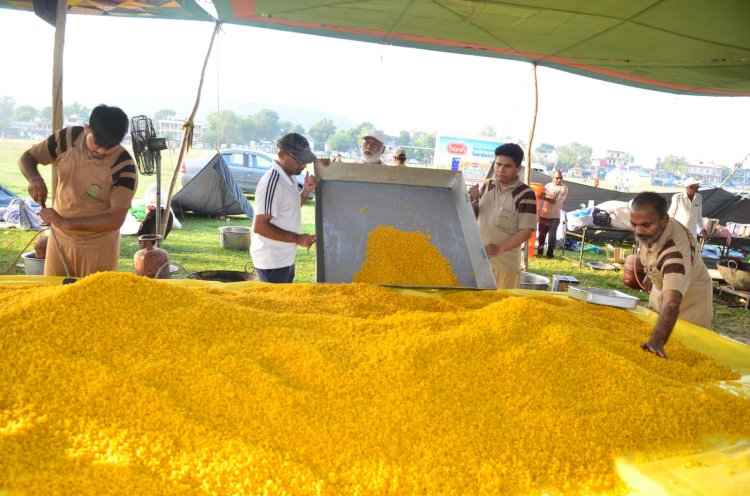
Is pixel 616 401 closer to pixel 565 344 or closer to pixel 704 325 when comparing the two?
pixel 565 344

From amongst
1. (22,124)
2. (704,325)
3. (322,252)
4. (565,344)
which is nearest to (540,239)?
(704,325)

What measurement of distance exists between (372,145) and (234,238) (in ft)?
10.8

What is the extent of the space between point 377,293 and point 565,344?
0.93 meters

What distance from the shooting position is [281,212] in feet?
9.87

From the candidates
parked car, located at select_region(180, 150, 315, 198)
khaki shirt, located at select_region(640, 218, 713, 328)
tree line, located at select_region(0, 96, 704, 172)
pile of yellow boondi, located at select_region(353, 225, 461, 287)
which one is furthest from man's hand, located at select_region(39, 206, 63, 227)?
tree line, located at select_region(0, 96, 704, 172)

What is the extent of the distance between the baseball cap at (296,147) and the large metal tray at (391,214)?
0.10 meters

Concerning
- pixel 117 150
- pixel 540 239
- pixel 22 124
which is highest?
pixel 22 124

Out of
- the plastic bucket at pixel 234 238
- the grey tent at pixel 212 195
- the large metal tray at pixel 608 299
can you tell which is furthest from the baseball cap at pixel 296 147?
the grey tent at pixel 212 195

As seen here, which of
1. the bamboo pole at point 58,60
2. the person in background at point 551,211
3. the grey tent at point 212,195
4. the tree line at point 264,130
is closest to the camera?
the bamboo pole at point 58,60

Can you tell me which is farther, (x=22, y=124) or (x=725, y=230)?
(x=22, y=124)

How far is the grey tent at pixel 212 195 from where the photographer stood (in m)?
9.32

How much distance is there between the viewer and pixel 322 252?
108 inches

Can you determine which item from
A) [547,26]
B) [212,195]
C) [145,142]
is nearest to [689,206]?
[547,26]

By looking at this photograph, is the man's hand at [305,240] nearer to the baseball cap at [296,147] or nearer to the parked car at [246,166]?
the baseball cap at [296,147]
